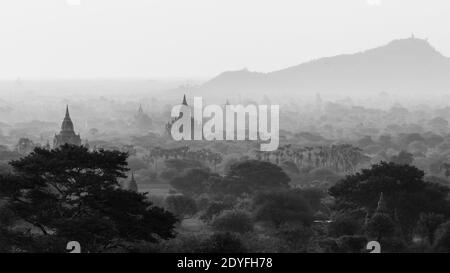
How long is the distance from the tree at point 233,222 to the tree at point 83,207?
1800 cm

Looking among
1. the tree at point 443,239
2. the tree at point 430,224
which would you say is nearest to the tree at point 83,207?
the tree at point 443,239

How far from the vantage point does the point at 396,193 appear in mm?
58625

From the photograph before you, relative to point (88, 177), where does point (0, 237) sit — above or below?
below

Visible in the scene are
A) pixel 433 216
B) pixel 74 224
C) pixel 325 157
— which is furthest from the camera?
pixel 325 157

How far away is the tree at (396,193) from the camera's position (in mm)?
57281

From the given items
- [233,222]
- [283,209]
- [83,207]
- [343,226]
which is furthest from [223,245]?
[283,209]

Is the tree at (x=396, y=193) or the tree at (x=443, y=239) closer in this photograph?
the tree at (x=443, y=239)

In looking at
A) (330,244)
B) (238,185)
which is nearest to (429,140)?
(238,185)

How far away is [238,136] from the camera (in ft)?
590

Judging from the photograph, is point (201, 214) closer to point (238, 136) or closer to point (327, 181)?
point (327, 181)

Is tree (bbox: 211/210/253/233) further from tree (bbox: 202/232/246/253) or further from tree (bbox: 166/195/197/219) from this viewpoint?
Answer: tree (bbox: 202/232/246/253)

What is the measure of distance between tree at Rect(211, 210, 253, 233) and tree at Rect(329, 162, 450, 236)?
23.3 feet

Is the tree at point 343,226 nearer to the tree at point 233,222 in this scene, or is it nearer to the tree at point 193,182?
the tree at point 233,222

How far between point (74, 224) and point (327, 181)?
5638 centimetres
